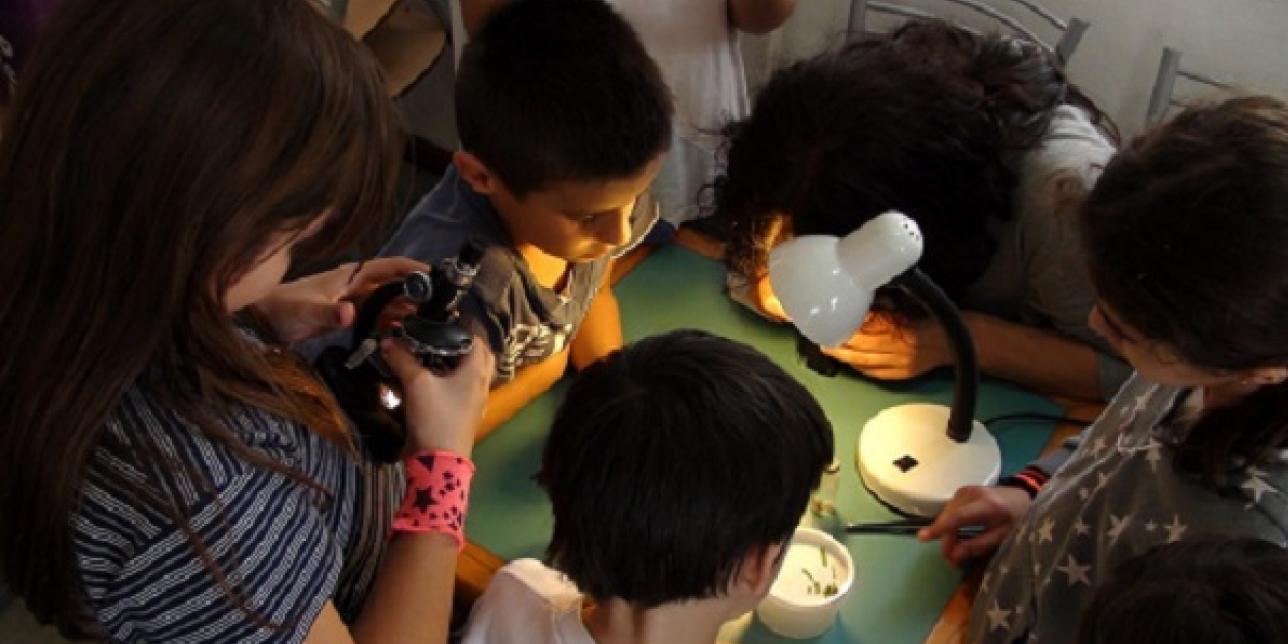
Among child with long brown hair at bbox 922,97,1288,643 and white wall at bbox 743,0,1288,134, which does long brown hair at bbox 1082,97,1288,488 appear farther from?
white wall at bbox 743,0,1288,134

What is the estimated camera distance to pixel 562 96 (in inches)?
48.6

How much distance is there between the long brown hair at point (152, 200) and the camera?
71 centimetres

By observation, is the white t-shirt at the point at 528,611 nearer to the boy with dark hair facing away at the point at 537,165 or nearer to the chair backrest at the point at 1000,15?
the boy with dark hair facing away at the point at 537,165

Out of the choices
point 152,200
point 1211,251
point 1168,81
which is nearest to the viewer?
point 152,200

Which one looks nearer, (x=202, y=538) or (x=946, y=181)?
(x=202, y=538)

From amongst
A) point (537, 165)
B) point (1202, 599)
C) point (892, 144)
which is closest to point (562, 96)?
point (537, 165)

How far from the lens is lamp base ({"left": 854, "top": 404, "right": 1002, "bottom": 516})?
126 centimetres

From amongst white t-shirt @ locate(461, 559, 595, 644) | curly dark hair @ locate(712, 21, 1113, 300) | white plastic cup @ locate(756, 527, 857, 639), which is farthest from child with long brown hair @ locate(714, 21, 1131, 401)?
white t-shirt @ locate(461, 559, 595, 644)

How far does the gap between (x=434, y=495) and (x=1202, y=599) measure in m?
0.59

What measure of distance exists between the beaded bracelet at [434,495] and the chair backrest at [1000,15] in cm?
121

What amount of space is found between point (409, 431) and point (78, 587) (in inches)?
11.9

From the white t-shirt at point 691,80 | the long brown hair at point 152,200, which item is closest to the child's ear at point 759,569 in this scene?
the long brown hair at point 152,200

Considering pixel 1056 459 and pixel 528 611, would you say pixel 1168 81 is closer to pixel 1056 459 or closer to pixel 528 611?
pixel 1056 459

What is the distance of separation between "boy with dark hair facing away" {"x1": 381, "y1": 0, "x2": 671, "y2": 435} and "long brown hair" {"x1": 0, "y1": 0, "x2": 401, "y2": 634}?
1.40ft
